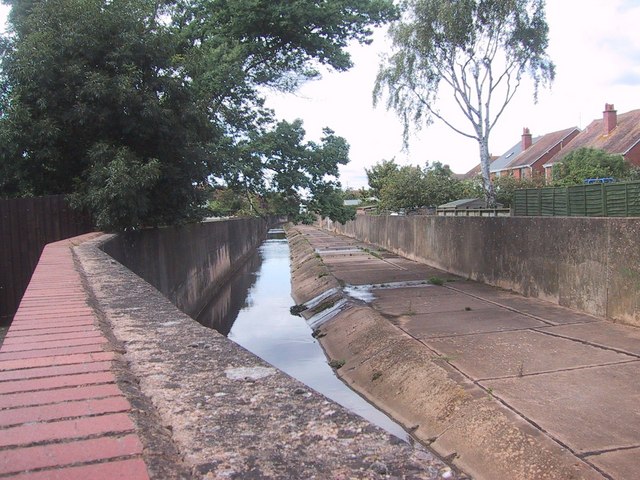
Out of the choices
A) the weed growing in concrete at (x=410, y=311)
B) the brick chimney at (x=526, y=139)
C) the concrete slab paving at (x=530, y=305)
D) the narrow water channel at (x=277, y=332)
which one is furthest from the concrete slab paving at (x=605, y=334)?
the brick chimney at (x=526, y=139)

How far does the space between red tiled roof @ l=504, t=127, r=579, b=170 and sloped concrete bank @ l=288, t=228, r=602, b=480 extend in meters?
46.1

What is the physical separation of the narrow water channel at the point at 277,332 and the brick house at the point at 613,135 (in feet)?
91.3

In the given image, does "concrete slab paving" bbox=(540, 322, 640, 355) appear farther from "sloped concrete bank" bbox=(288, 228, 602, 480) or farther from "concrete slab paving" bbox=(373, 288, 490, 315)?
"concrete slab paving" bbox=(373, 288, 490, 315)

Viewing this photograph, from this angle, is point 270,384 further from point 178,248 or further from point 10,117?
point 178,248

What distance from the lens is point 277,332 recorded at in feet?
41.8

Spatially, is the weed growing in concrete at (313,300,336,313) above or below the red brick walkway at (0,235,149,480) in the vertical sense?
below

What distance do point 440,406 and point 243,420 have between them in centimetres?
472

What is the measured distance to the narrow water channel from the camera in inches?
303

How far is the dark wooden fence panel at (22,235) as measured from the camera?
29.2 feet

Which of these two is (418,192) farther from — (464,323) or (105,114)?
(105,114)

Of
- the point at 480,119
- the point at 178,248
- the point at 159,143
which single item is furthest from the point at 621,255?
the point at 480,119

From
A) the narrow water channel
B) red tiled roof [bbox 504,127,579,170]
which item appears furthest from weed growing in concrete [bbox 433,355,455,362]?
red tiled roof [bbox 504,127,579,170]

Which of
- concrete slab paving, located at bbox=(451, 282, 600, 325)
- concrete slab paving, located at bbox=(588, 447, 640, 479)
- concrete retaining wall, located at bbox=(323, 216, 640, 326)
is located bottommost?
concrete slab paving, located at bbox=(588, 447, 640, 479)

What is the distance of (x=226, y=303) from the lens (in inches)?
671
